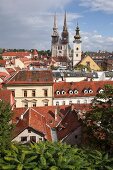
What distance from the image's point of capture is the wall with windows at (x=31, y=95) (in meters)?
58.3

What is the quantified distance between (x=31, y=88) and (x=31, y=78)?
178 cm

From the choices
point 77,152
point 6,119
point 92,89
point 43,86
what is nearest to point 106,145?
point 77,152

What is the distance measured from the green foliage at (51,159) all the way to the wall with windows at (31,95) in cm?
3446

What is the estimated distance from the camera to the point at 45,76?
59.4m

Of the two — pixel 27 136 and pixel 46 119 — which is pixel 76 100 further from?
pixel 27 136

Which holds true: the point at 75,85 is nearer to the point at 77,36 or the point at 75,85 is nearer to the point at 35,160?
the point at 35,160

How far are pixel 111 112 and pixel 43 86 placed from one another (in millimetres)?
30377

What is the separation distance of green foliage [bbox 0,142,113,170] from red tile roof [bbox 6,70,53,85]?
113ft

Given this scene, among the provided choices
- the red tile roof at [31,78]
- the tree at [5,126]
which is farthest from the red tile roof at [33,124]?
the red tile roof at [31,78]

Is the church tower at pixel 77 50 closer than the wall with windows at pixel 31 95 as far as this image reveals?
No

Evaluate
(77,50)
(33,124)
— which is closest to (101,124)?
(33,124)

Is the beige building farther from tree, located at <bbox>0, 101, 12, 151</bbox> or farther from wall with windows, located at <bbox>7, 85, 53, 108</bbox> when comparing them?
tree, located at <bbox>0, 101, 12, 151</bbox>

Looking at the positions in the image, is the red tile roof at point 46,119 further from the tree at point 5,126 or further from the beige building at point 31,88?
the beige building at point 31,88

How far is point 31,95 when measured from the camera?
58875 mm
